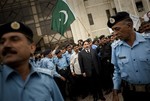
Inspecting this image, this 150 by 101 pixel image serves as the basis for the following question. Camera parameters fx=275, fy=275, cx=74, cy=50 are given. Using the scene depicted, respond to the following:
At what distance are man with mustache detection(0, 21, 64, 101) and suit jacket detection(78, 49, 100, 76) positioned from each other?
241 inches

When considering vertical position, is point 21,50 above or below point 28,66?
above

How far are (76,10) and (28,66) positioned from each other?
27.2 m

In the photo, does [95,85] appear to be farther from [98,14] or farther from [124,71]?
[98,14]

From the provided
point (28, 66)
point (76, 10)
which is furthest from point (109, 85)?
point (76, 10)

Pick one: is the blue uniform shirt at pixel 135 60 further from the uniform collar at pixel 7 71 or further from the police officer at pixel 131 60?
the uniform collar at pixel 7 71

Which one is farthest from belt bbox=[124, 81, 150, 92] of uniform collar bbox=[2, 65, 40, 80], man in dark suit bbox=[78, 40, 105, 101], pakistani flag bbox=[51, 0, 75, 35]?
pakistani flag bbox=[51, 0, 75, 35]

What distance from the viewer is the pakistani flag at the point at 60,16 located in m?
10.4

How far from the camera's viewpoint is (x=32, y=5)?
29.2 m

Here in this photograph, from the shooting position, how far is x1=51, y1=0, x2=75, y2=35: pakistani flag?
10352 mm

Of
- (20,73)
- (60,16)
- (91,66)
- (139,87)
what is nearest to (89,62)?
(91,66)

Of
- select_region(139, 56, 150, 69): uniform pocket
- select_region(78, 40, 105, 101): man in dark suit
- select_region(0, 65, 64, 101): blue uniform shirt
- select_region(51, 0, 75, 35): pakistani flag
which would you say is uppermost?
select_region(51, 0, 75, 35): pakistani flag

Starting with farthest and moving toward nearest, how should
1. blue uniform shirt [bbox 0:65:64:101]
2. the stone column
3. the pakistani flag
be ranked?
1. the stone column
2. the pakistani flag
3. blue uniform shirt [bbox 0:65:64:101]

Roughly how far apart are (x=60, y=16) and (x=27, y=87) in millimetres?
8276

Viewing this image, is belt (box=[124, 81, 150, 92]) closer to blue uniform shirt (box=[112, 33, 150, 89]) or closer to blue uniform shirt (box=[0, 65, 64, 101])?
blue uniform shirt (box=[112, 33, 150, 89])
